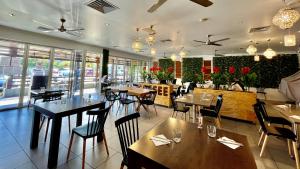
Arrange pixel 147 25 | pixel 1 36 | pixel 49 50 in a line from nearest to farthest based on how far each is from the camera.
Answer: pixel 147 25
pixel 1 36
pixel 49 50

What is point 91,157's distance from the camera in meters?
2.31

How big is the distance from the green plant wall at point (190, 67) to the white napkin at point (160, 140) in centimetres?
931

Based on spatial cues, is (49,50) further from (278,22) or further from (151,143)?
(278,22)

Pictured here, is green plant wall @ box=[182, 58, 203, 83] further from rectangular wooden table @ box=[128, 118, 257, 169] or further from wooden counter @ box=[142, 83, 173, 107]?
rectangular wooden table @ box=[128, 118, 257, 169]

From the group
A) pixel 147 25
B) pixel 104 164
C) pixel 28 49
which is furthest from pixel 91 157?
pixel 28 49

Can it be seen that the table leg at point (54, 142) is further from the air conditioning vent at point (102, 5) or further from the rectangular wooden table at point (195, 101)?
the rectangular wooden table at point (195, 101)

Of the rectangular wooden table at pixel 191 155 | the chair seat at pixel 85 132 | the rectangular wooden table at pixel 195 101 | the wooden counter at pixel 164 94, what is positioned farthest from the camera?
the wooden counter at pixel 164 94

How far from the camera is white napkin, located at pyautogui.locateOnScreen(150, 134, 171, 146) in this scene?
1.31 metres

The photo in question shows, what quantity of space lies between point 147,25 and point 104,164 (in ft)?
12.5

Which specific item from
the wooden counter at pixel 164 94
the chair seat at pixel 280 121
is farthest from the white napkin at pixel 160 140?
the wooden counter at pixel 164 94

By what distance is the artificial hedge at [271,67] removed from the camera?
7.47 metres

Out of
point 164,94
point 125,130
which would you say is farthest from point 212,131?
point 164,94

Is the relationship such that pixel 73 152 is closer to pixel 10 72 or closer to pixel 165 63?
pixel 10 72

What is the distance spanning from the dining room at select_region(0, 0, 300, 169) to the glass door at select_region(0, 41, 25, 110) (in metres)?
0.03
